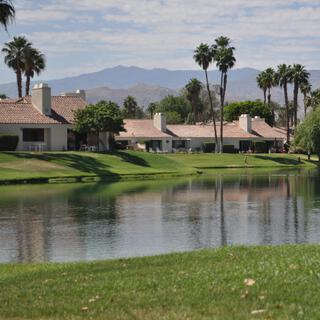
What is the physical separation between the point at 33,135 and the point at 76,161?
40.0 feet

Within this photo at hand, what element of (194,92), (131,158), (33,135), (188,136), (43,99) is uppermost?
(194,92)

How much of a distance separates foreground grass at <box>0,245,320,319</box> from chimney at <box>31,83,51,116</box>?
244ft

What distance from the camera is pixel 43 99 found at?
294 feet

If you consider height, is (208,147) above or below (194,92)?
below

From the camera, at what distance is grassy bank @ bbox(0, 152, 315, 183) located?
69688mm

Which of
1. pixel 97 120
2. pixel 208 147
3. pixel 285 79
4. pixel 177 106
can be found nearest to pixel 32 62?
pixel 97 120

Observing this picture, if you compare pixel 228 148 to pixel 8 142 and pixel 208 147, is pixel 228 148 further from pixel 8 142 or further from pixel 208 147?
pixel 8 142

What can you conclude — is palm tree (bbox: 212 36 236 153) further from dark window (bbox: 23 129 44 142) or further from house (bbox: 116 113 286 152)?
dark window (bbox: 23 129 44 142)

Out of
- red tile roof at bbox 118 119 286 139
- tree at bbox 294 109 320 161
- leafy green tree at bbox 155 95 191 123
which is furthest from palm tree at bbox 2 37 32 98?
leafy green tree at bbox 155 95 191 123

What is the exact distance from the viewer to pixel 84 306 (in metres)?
11.9

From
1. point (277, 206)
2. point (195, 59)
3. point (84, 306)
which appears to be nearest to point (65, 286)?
point (84, 306)

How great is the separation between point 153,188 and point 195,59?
5572 centimetres

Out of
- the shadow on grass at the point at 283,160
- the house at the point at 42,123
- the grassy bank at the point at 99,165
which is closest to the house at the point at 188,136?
the shadow on grass at the point at 283,160

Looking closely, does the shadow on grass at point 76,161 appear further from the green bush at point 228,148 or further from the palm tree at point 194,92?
the palm tree at point 194,92
